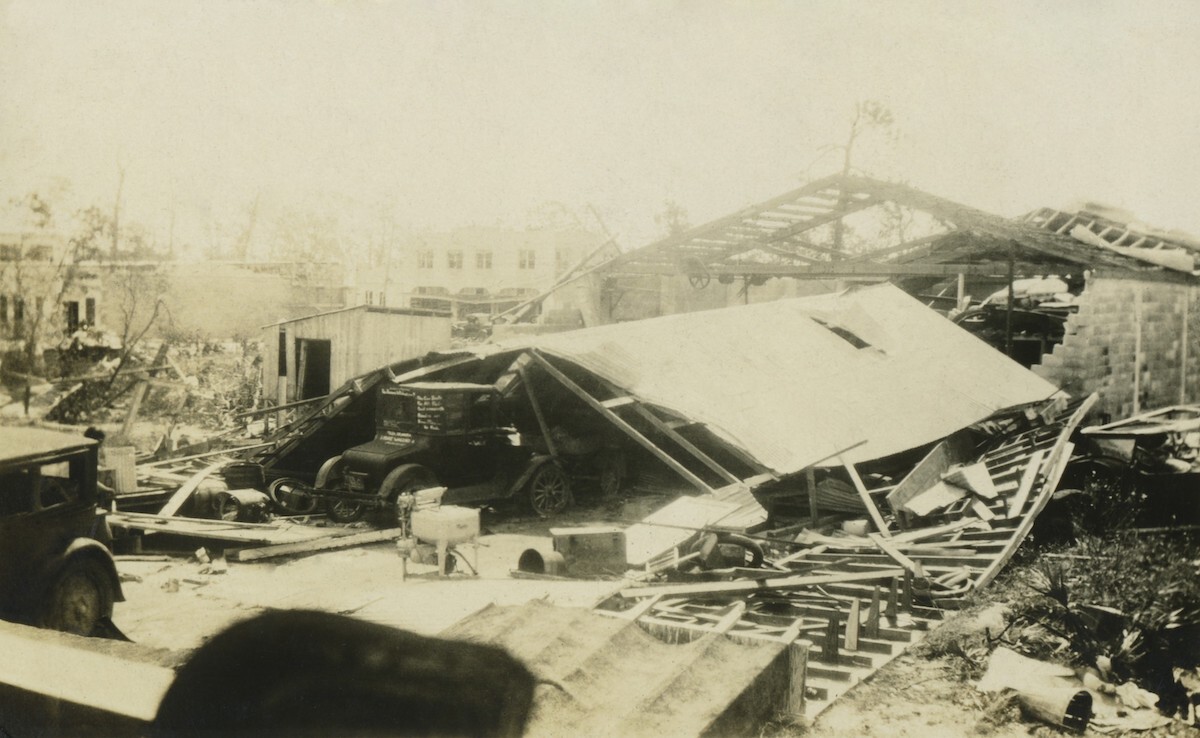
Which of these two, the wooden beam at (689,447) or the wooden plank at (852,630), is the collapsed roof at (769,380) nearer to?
the wooden beam at (689,447)

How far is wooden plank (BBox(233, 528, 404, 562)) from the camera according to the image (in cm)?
793

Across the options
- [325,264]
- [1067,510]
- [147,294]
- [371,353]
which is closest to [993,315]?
[1067,510]

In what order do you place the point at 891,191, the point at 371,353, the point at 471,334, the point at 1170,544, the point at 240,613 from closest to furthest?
1. the point at 1170,544
2. the point at 240,613
3. the point at 891,191
4. the point at 371,353
5. the point at 471,334

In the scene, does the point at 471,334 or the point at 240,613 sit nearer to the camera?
the point at 240,613

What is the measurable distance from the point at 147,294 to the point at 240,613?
17.0ft

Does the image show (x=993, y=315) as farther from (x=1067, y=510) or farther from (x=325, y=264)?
(x=325, y=264)

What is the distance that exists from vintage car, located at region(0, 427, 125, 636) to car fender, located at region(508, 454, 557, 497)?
552cm

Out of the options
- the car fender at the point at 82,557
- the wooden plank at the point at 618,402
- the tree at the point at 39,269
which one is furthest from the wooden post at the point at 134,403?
the wooden plank at the point at 618,402

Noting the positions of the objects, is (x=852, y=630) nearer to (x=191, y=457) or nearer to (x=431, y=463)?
(x=431, y=463)

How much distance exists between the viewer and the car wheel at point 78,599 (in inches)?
209

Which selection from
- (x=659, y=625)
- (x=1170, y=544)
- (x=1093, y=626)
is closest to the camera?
(x=659, y=625)

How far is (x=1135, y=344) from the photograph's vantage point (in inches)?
349

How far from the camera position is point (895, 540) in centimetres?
805

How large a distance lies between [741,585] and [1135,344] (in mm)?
6099
